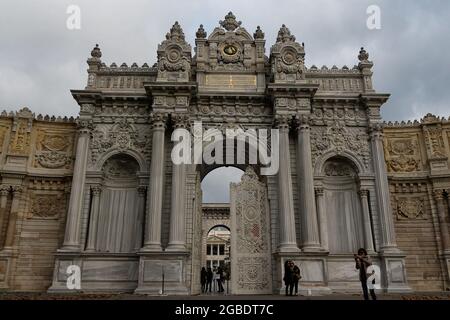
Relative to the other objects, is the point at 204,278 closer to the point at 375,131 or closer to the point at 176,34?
the point at 375,131

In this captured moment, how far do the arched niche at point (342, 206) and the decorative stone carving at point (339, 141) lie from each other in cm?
66

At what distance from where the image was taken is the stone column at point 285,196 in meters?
18.8

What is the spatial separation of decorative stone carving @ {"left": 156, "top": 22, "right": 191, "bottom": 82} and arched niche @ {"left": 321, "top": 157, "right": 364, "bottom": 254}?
9.37 meters

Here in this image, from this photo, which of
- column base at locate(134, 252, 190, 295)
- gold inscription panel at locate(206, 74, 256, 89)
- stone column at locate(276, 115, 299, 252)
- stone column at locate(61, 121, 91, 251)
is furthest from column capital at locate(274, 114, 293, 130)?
stone column at locate(61, 121, 91, 251)

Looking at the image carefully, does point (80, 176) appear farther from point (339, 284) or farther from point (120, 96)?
point (339, 284)

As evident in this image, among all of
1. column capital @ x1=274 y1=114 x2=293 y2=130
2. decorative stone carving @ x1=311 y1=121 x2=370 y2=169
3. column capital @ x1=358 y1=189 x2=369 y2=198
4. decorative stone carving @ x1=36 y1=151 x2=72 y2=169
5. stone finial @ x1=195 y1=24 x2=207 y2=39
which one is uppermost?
stone finial @ x1=195 y1=24 x2=207 y2=39

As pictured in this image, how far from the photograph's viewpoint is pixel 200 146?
818 inches

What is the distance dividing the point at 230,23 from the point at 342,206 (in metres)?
12.5

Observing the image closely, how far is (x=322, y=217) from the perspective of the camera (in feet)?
67.1

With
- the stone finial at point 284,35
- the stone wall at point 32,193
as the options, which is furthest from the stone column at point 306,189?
the stone wall at point 32,193

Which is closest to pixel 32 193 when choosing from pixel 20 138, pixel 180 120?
pixel 20 138

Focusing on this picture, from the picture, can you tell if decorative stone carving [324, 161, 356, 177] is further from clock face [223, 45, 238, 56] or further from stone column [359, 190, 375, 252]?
clock face [223, 45, 238, 56]

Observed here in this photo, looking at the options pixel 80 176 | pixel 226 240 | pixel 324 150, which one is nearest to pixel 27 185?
pixel 80 176

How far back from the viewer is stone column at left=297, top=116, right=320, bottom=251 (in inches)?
744
